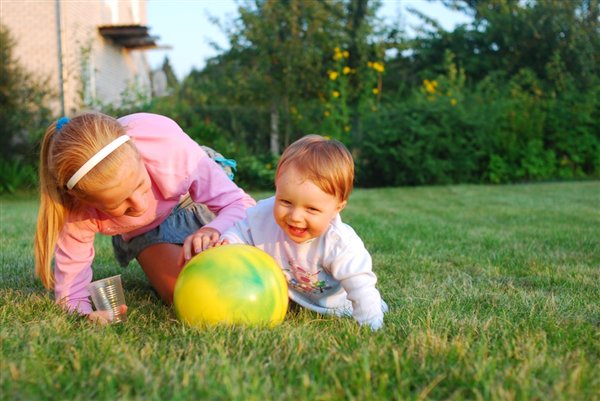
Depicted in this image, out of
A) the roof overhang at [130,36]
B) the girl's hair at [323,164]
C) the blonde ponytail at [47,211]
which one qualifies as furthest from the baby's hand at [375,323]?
the roof overhang at [130,36]

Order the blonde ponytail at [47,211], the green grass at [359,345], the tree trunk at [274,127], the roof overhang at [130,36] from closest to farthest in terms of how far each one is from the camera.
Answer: the green grass at [359,345] < the blonde ponytail at [47,211] < the tree trunk at [274,127] < the roof overhang at [130,36]

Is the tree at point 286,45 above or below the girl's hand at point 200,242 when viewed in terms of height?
above

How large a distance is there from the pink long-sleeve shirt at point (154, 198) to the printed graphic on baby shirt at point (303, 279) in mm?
415

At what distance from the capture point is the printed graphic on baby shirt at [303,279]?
2.88 m

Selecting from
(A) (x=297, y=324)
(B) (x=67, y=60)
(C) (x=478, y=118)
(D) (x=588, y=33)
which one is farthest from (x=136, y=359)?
(D) (x=588, y=33)

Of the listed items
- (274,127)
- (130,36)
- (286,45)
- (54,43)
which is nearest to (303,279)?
(286,45)

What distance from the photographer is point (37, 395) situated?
1677 mm

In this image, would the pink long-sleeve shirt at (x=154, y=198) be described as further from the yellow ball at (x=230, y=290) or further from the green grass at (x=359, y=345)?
the yellow ball at (x=230, y=290)

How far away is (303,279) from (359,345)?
788 millimetres

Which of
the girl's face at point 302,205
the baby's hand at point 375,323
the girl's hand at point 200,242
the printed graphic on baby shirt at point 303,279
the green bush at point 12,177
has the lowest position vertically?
the green bush at point 12,177

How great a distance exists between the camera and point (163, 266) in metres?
3.37

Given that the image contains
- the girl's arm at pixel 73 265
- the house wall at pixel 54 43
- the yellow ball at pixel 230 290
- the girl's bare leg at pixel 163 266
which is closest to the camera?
the yellow ball at pixel 230 290

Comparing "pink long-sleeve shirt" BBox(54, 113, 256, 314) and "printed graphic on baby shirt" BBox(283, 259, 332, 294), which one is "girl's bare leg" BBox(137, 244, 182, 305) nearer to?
"pink long-sleeve shirt" BBox(54, 113, 256, 314)

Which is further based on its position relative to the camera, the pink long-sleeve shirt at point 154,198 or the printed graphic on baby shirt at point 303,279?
the pink long-sleeve shirt at point 154,198
